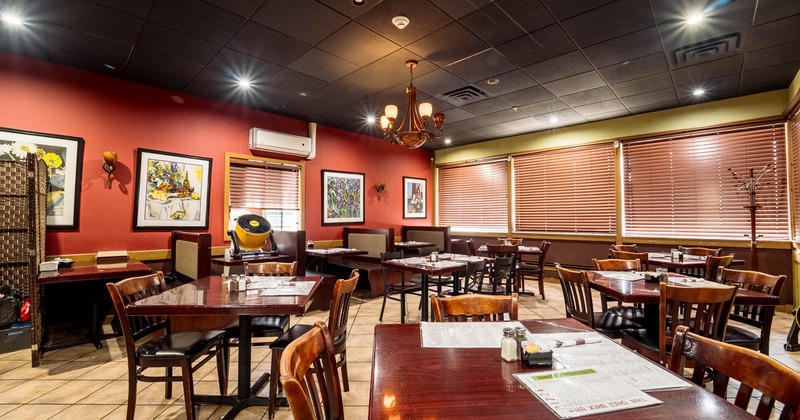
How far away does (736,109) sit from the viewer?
5.19 meters

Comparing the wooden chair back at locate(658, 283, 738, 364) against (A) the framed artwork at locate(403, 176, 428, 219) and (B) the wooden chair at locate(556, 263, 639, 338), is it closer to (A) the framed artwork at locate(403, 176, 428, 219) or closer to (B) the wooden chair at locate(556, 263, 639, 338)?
(B) the wooden chair at locate(556, 263, 639, 338)

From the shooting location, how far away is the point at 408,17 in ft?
10.5

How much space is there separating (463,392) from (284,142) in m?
5.48

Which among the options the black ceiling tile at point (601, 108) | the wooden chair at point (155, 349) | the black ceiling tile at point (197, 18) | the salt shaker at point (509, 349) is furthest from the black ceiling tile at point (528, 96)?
the wooden chair at point (155, 349)

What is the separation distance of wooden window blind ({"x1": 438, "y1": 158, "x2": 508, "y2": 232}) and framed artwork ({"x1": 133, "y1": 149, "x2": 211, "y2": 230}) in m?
5.44

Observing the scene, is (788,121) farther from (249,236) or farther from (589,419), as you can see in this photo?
(249,236)

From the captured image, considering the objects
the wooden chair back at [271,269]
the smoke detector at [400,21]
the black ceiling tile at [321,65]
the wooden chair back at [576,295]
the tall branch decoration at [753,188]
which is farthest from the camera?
the tall branch decoration at [753,188]

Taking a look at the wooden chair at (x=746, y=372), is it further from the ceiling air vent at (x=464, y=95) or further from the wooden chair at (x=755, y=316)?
the ceiling air vent at (x=464, y=95)

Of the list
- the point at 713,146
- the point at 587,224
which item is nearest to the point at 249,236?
the point at 587,224

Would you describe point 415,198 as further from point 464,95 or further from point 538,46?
point 538,46

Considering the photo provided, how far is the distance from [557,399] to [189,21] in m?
3.96

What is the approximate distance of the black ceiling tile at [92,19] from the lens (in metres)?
3.00

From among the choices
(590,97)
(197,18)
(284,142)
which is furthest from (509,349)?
(284,142)

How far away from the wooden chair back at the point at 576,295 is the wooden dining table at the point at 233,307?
193 cm
